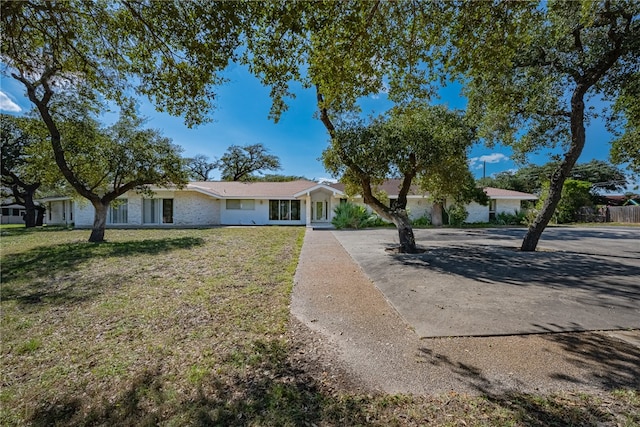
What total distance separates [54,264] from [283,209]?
16928 millimetres

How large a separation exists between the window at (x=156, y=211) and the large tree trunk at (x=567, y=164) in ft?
77.7

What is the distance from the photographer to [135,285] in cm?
681

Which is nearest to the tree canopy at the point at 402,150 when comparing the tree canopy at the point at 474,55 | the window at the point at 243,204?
the tree canopy at the point at 474,55

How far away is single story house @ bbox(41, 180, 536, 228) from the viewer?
23.9 m

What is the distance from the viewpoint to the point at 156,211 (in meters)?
24.1

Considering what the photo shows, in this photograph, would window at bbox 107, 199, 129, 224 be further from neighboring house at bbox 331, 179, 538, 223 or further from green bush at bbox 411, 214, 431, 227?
green bush at bbox 411, 214, 431, 227

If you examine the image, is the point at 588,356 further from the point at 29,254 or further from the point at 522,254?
the point at 29,254

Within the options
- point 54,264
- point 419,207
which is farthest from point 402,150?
point 419,207

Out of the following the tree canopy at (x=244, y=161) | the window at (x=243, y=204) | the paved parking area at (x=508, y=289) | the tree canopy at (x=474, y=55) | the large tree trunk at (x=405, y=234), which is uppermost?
the tree canopy at (x=244, y=161)

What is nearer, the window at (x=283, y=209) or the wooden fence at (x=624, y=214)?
the window at (x=283, y=209)

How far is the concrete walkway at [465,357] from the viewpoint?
115 inches

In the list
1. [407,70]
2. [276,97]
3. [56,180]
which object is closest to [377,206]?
[407,70]

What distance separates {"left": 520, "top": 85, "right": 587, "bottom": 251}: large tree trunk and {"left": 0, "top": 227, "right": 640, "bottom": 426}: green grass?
31.1ft

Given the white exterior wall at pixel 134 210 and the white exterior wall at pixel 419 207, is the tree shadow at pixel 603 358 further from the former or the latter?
the white exterior wall at pixel 134 210
